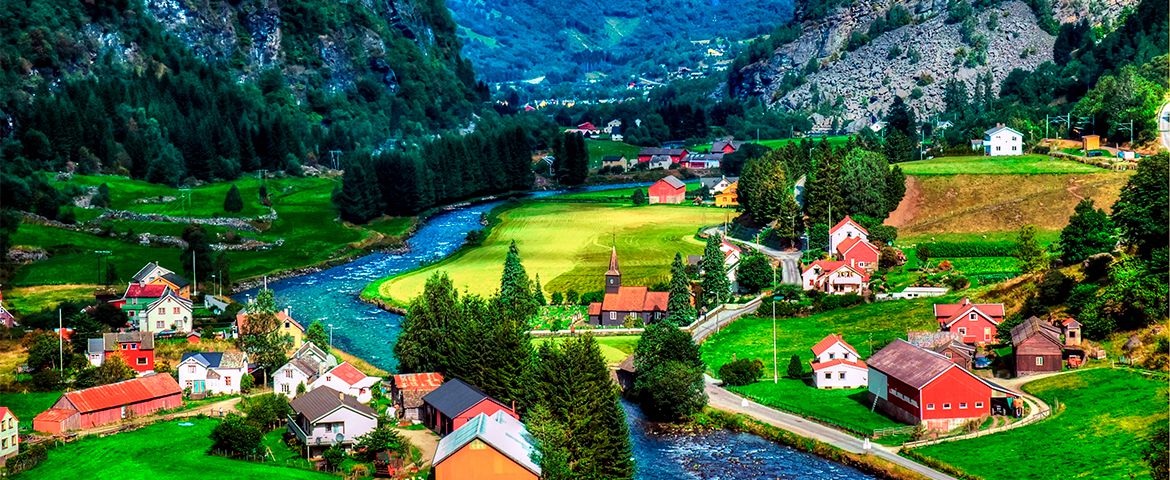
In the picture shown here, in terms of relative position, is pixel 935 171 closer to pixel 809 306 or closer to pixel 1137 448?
pixel 809 306

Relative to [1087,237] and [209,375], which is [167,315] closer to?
[209,375]

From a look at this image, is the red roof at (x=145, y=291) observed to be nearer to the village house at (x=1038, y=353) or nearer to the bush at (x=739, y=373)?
the bush at (x=739, y=373)

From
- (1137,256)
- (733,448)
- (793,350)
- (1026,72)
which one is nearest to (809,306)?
(793,350)

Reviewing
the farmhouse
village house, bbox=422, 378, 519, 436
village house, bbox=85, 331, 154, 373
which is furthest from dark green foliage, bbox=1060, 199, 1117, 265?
the farmhouse

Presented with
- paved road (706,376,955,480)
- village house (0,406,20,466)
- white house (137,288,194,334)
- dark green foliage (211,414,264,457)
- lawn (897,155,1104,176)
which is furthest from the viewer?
lawn (897,155,1104,176)

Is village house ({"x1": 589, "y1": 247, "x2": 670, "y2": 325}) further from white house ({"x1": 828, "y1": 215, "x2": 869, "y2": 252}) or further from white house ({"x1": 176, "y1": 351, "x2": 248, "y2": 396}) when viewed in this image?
white house ({"x1": 176, "y1": 351, "x2": 248, "y2": 396})

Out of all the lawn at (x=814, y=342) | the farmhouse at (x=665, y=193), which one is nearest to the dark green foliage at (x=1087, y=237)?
the lawn at (x=814, y=342)
